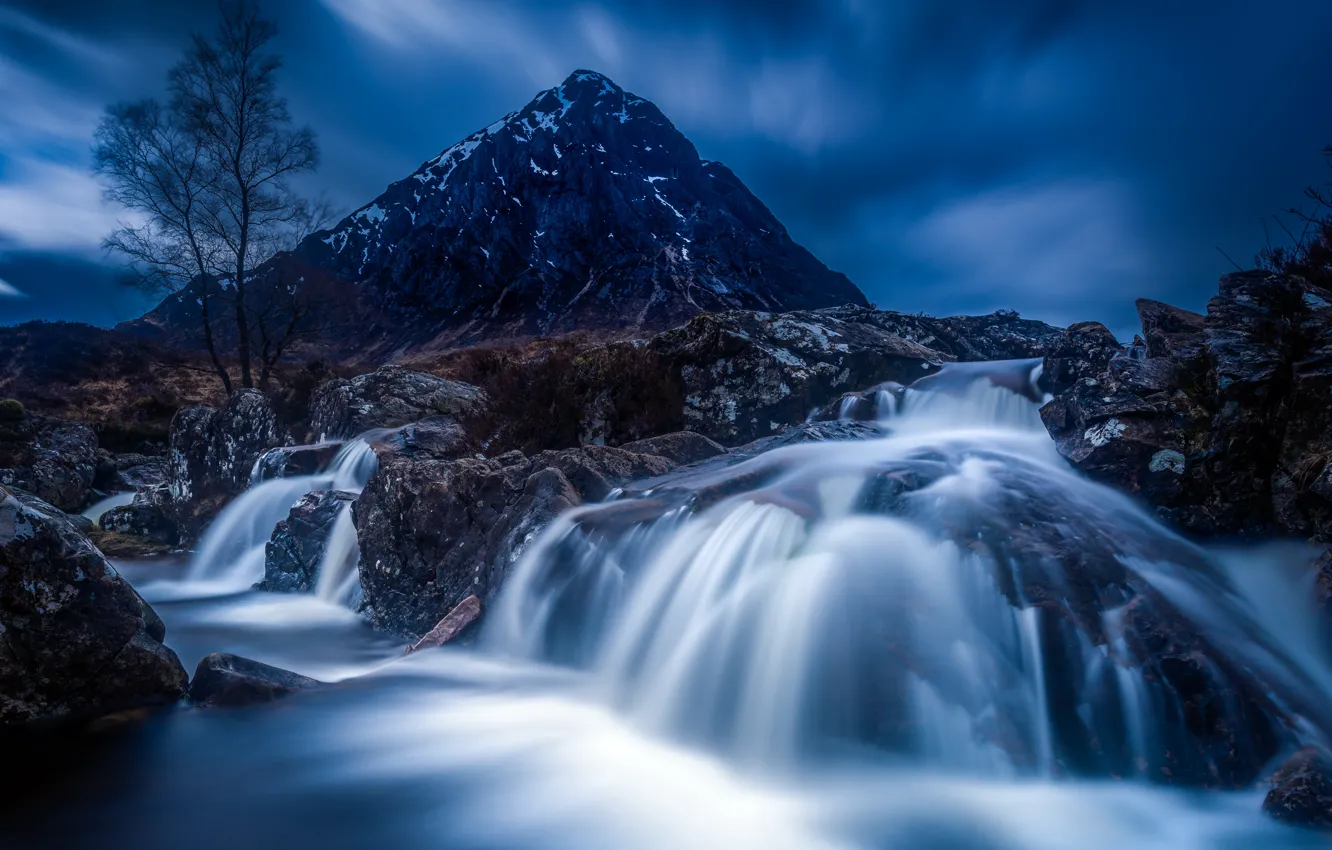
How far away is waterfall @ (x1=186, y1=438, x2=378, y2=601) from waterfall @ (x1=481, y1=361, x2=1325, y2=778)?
196 inches

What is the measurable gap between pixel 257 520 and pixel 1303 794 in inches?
486

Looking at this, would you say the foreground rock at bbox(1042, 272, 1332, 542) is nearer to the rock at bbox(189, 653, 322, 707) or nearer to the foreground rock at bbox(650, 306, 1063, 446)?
the foreground rock at bbox(650, 306, 1063, 446)

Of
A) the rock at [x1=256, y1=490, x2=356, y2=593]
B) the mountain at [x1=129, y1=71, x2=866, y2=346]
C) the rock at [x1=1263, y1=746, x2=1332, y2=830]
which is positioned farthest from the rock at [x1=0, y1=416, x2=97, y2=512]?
the mountain at [x1=129, y1=71, x2=866, y2=346]

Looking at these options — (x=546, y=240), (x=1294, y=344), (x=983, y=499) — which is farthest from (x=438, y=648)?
(x=546, y=240)

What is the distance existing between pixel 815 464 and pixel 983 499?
201 centimetres

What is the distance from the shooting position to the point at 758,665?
442 cm

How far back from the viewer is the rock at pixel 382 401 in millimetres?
12344

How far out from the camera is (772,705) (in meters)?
4.17

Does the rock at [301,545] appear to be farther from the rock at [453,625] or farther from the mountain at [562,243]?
the mountain at [562,243]

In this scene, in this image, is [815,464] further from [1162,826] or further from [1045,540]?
[1162,826]

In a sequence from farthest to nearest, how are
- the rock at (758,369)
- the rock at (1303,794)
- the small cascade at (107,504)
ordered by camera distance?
the small cascade at (107,504) < the rock at (758,369) < the rock at (1303,794)

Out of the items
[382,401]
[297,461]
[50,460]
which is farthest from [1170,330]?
[50,460]

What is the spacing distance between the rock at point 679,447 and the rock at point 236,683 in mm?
4695

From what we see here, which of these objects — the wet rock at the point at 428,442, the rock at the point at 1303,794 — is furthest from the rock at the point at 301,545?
the rock at the point at 1303,794
